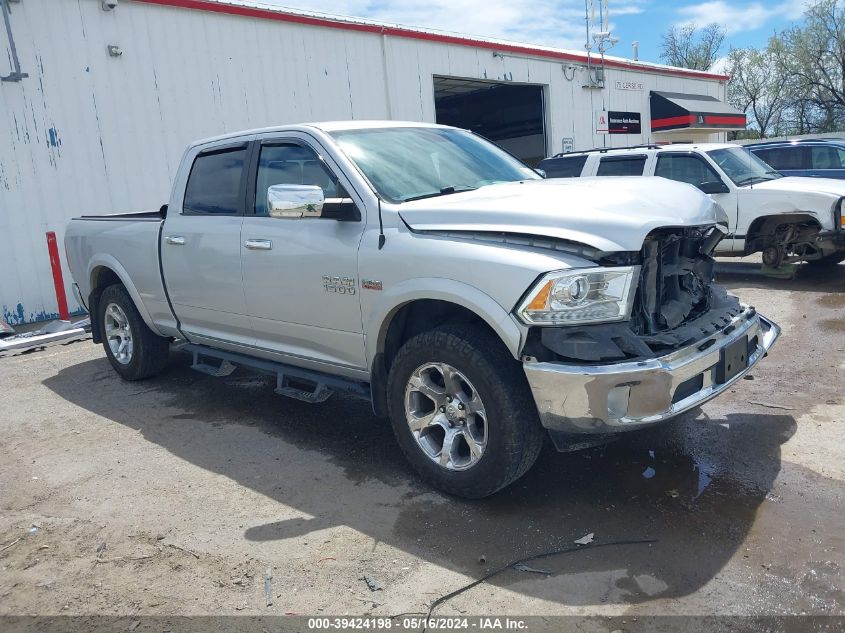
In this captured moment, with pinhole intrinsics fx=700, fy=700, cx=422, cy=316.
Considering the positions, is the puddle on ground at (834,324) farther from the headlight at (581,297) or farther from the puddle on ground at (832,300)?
the headlight at (581,297)

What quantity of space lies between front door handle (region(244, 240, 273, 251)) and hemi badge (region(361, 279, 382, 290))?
87 cm

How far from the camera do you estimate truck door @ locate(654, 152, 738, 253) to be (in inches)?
366

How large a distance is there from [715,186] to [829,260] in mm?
2025

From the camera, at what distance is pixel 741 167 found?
31.4 ft

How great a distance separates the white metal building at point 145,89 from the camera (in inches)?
374

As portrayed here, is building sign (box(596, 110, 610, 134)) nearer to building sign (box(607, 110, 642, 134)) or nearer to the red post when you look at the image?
building sign (box(607, 110, 642, 134))

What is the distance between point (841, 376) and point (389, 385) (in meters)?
3.62

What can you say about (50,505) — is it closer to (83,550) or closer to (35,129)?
(83,550)

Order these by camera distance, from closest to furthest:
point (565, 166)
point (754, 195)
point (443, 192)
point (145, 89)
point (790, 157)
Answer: point (443, 192) → point (754, 195) → point (145, 89) → point (565, 166) → point (790, 157)

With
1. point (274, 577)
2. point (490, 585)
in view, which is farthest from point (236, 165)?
point (490, 585)

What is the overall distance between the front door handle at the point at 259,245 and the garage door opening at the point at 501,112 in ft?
45.0

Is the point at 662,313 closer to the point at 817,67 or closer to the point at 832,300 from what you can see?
the point at 832,300

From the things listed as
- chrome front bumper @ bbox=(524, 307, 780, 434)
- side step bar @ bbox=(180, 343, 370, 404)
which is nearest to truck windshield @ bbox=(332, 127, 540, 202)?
side step bar @ bbox=(180, 343, 370, 404)

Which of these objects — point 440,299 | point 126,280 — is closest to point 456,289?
point 440,299
